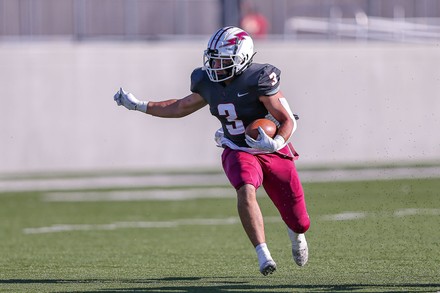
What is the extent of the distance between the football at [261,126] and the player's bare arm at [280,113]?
2.1 inches

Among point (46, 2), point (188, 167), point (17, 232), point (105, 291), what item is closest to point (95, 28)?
point (46, 2)

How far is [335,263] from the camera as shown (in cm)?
846

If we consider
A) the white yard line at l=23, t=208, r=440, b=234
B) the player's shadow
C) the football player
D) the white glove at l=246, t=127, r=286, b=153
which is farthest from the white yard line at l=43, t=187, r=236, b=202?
the white glove at l=246, t=127, r=286, b=153

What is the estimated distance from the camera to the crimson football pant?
7.56 metres

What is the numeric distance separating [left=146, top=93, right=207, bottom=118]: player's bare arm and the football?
589 mm

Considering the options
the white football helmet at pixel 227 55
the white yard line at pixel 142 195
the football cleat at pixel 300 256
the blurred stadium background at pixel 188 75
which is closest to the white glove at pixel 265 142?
the white football helmet at pixel 227 55

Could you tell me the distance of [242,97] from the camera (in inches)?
301

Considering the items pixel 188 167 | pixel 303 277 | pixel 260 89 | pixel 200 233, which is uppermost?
pixel 260 89

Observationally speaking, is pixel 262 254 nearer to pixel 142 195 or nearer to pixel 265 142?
pixel 265 142

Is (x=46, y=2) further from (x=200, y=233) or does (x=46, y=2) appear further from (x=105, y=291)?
(x=105, y=291)

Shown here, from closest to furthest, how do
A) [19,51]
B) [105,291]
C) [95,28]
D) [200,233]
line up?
[105,291], [200,233], [19,51], [95,28]

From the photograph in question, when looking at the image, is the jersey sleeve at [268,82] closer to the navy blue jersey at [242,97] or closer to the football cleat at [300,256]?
the navy blue jersey at [242,97]

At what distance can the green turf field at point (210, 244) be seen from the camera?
7.38m

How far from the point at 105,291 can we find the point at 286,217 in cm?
153
